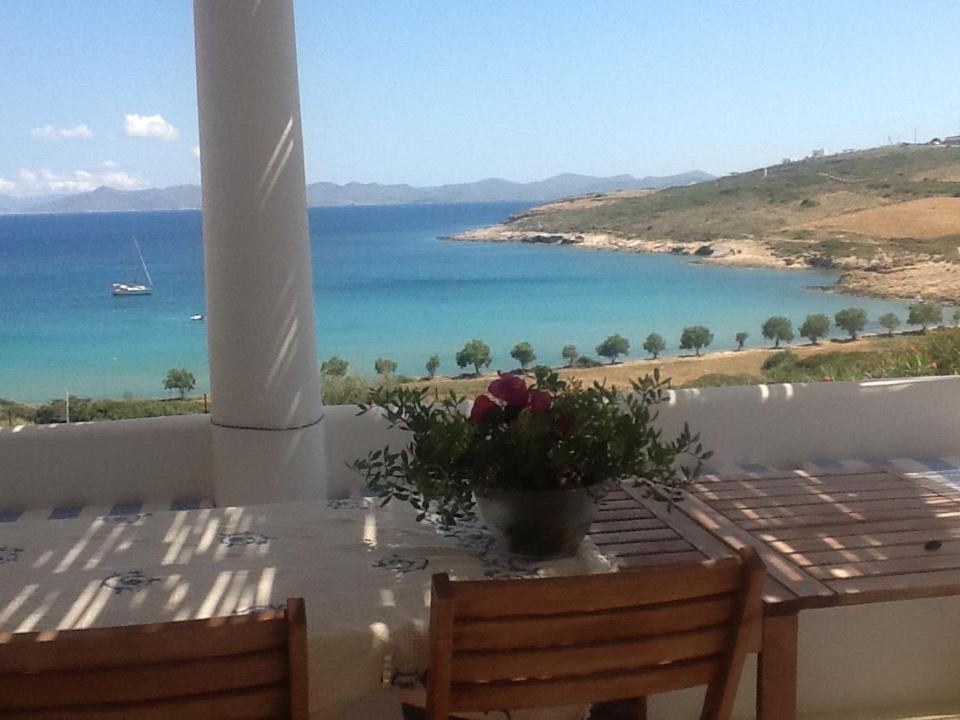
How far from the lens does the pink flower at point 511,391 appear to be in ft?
6.02

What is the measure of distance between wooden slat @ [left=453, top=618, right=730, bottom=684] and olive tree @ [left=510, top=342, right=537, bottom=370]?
1287 cm

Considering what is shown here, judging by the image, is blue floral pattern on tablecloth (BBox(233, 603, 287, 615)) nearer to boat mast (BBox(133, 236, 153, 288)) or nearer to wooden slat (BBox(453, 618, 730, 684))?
wooden slat (BBox(453, 618, 730, 684))

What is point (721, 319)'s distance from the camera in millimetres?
15695

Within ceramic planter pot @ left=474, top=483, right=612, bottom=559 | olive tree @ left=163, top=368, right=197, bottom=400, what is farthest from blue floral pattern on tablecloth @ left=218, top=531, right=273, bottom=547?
olive tree @ left=163, top=368, right=197, bottom=400

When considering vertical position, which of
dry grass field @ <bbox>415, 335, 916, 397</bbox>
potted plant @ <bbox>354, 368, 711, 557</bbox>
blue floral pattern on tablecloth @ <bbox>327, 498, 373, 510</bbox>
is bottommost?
dry grass field @ <bbox>415, 335, 916, 397</bbox>

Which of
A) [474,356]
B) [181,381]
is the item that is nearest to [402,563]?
[181,381]

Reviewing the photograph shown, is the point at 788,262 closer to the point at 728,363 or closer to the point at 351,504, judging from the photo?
the point at 728,363

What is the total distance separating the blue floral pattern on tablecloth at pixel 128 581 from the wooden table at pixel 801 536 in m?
0.82

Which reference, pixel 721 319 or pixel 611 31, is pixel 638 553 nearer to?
pixel 721 319

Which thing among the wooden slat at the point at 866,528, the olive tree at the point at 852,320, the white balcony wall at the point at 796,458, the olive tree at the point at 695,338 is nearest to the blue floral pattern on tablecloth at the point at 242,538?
the wooden slat at the point at 866,528

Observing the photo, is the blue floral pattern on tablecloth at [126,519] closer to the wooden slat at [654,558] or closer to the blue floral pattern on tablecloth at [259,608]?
the blue floral pattern on tablecloth at [259,608]

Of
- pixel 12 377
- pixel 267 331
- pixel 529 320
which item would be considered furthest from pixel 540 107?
pixel 267 331

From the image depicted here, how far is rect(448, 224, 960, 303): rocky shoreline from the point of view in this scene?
482 inches

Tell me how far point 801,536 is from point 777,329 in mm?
11742
